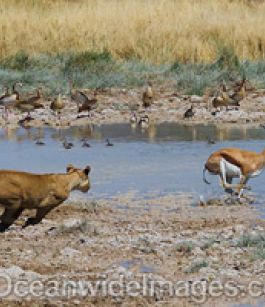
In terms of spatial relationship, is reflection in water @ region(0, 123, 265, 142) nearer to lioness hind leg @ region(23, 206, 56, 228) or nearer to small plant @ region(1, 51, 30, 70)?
small plant @ region(1, 51, 30, 70)

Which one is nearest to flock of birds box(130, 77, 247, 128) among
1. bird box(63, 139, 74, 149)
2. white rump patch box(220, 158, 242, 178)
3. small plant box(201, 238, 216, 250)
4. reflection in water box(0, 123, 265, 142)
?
reflection in water box(0, 123, 265, 142)

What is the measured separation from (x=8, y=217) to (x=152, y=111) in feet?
40.8

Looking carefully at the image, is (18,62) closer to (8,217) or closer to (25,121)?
(25,121)

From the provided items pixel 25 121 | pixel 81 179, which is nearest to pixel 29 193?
pixel 81 179

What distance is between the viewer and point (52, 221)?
1130 centimetres

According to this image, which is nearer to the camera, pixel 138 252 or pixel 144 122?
pixel 138 252

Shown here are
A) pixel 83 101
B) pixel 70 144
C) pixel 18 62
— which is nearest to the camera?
pixel 70 144

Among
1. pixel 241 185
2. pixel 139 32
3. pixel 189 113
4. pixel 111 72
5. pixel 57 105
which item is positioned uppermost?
pixel 139 32

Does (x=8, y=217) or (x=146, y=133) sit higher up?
(x=8, y=217)

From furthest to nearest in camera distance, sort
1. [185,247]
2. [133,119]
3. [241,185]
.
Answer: [133,119] < [241,185] < [185,247]

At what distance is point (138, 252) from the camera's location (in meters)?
9.64

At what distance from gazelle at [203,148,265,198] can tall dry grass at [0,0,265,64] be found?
14.3 meters

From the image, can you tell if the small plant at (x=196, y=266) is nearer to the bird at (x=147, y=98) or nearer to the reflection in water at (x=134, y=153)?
the reflection in water at (x=134, y=153)

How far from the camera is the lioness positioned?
10203mm
